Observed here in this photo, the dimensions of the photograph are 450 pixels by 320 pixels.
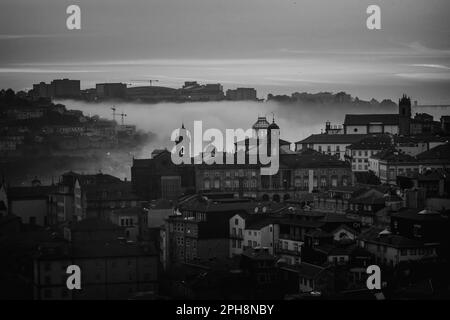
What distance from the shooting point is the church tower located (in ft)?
186

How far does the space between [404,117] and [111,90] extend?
10.9 metres

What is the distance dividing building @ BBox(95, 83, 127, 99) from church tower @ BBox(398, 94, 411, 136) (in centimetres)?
995

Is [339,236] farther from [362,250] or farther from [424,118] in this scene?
[424,118]

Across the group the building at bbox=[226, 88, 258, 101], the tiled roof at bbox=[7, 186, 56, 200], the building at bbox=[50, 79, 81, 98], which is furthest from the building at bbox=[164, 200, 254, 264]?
the building at bbox=[226, 88, 258, 101]

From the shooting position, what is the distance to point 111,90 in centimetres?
5488

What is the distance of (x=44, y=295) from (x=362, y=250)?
577cm

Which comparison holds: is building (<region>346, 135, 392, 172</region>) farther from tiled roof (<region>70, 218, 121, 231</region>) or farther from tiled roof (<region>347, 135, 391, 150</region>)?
tiled roof (<region>70, 218, 121, 231</region>)

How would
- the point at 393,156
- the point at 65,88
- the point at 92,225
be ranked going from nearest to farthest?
the point at 92,225
the point at 393,156
the point at 65,88

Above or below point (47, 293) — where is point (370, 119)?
above

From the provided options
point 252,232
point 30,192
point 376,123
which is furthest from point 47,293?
point 376,123

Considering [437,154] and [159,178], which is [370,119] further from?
[159,178]

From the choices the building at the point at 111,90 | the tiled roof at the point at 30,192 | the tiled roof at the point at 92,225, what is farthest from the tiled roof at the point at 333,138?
the tiled roof at the point at 92,225

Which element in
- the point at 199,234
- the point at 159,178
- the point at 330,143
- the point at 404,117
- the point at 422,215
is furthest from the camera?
the point at 404,117

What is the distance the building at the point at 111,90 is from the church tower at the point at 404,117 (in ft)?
32.6
